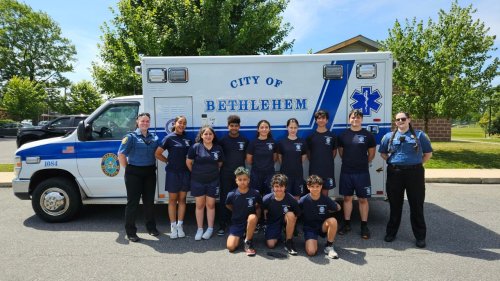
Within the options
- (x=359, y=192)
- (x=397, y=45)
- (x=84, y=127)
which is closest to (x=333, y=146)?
(x=359, y=192)

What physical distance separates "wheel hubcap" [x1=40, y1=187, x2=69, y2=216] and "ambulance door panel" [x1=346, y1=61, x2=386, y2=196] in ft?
15.5

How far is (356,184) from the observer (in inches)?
191

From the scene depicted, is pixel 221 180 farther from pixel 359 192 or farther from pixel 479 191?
pixel 479 191

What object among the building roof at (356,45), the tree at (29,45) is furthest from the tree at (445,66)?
the tree at (29,45)

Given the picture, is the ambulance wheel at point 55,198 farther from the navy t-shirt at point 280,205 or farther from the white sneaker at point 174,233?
the navy t-shirt at point 280,205

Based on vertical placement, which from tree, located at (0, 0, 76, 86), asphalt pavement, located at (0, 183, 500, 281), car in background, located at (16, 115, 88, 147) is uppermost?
tree, located at (0, 0, 76, 86)

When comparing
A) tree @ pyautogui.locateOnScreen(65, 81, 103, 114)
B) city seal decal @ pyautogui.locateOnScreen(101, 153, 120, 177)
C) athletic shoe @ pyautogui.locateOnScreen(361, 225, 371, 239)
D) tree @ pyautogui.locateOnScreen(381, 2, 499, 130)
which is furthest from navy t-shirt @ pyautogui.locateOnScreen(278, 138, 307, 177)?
tree @ pyautogui.locateOnScreen(65, 81, 103, 114)

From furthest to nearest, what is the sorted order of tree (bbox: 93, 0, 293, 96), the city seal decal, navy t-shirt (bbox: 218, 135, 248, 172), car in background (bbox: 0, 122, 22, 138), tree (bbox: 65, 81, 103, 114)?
1. tree (bbox: 65, 81, 103, 114)
2. car in background (bbox: 0, 122, 22, 138)
3. tree (bbox: 93, 0, 293, 96)
4. the city seal decal
5. navy t-shirt (bbox: 218, 135, 248, 172)

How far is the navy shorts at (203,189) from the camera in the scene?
15.7 feet

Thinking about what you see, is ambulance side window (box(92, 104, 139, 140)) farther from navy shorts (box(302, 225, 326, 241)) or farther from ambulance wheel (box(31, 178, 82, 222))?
navy shorts (box(302, 225, 326, 241))

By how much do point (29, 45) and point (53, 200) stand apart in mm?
50805

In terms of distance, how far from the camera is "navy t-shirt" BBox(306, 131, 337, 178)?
16.0 feet

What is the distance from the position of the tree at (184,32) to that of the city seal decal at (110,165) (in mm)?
6544

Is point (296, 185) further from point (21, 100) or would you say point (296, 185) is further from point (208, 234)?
point (21, 100)
